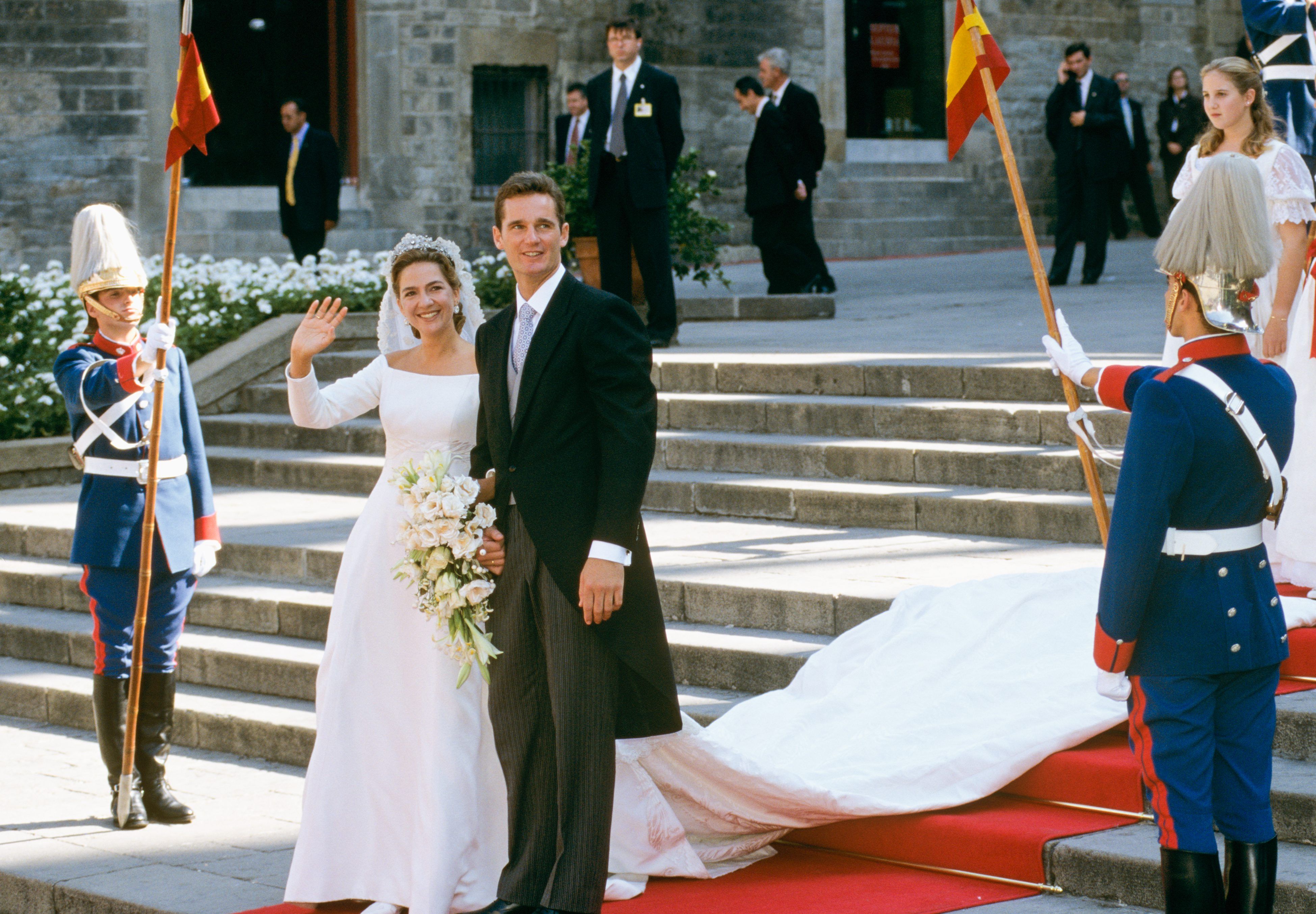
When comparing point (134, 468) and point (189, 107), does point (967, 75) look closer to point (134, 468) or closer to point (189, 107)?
point (189, 107)

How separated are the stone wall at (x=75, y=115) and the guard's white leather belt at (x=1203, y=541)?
14.5 metres

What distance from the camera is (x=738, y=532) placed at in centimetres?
766

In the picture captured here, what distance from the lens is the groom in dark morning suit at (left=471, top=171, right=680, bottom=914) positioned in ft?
13.7

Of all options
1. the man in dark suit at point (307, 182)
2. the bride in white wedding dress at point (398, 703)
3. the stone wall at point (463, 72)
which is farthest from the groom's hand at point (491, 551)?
the stone wall at point (463, 72)

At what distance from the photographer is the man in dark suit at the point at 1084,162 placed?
45.3 feet

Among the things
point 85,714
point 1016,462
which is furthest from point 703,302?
point 85,714

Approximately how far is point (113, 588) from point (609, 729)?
2243mm

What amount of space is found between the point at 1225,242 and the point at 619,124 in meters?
7.45

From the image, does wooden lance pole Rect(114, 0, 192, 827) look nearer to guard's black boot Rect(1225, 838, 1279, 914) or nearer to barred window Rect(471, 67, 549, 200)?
guard's black boot Rect(1225, 838, 1279, 914)

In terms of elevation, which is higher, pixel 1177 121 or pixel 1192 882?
pixel 1177 121

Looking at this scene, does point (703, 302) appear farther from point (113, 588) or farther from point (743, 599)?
point (113, 588)

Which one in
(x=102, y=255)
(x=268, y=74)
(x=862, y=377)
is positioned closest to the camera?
(x=102, y=255)

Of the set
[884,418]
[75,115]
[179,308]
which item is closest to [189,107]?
[884,418]

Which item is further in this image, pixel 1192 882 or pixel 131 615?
pixel 131 615
